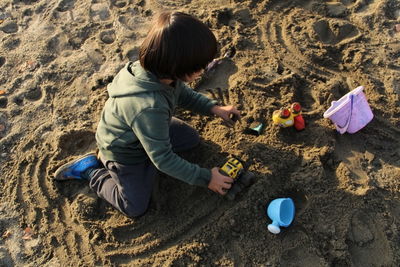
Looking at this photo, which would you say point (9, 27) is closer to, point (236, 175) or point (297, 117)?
point (236, 175)

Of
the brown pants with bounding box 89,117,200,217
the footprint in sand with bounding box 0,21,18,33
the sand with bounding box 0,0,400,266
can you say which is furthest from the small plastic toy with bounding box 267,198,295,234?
the footprint in sand with bounding box 0,21,18,33

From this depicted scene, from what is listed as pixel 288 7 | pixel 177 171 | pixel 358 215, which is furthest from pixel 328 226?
pixel 288 7

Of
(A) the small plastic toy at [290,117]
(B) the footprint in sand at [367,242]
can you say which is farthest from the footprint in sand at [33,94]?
(B) the footprint in sand at [367,242]

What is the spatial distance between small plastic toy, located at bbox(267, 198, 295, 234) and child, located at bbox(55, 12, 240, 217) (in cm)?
32

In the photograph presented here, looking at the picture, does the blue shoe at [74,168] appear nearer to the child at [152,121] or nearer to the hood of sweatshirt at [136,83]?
the child at [152,121]

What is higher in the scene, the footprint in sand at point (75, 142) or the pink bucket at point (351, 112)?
the pink bucket at point (351, 112)

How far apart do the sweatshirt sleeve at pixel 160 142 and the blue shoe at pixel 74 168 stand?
2.57 feet

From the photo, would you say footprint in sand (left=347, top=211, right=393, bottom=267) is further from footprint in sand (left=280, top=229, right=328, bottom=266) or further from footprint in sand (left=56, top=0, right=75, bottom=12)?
footprint in sand (left=56, top=0, right=75, bottom=12)

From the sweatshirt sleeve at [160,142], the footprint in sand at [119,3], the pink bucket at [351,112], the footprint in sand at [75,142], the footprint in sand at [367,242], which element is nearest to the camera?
the sweatshirt sleeve at [160,142]

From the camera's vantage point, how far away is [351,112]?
8.69 ft

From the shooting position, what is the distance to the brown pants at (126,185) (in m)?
2.51

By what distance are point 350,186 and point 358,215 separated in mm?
194

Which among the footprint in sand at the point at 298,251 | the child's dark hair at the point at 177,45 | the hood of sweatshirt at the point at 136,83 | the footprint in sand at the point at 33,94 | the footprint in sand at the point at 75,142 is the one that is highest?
the child's dark hair at the point at 177,45

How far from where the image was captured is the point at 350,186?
2490mm
